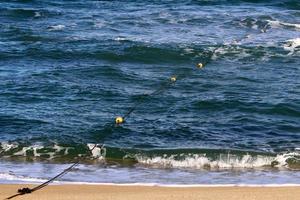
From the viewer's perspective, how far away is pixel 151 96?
12539 millimetres

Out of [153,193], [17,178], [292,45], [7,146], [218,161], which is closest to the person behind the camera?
[153,193]

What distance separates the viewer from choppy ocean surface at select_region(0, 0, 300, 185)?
29.6 ft

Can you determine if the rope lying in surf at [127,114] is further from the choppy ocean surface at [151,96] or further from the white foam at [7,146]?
the white foam at [7,146]

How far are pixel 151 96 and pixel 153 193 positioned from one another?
5749mm

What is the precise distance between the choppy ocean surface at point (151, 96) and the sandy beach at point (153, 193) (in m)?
0.70

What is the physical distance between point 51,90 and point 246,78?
399cm

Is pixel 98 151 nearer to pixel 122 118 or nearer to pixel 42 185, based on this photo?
pixel 122 118

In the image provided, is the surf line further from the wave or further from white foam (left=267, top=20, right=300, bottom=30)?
white foam (left=267, top=20, right=300, bottom=30)

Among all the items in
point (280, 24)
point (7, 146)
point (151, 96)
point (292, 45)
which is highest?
point (280, 24)

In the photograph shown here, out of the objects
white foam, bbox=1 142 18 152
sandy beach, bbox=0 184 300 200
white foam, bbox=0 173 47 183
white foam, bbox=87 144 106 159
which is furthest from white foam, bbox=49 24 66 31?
sandy beach, bbox=0 184 300 200

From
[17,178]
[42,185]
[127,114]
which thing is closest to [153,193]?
[42,185]

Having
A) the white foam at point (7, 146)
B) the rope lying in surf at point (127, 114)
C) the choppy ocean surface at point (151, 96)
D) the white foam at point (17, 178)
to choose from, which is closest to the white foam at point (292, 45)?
the choppy ocean surface at point (151, 96)

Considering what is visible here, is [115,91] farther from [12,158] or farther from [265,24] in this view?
[265,24]

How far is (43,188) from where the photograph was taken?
285 inches
